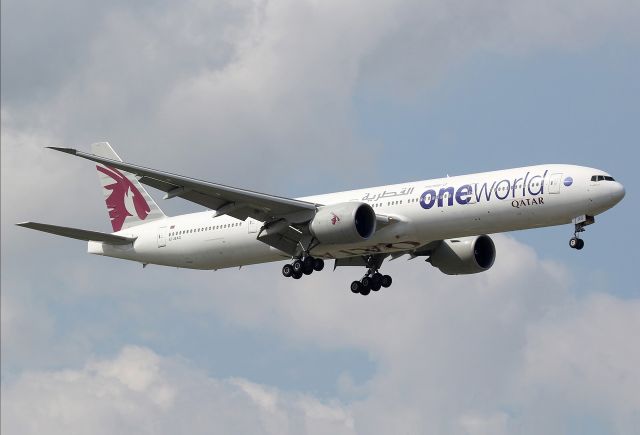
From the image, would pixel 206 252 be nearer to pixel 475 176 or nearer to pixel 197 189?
pixel 197 189

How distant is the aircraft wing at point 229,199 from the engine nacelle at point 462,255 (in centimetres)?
866

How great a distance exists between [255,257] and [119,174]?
12.8 m

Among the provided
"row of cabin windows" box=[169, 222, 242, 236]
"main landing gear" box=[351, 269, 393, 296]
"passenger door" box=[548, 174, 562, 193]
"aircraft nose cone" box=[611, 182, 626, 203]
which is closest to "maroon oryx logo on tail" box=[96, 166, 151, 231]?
"row of cabin windows" box=[169, 222, 242, 236]

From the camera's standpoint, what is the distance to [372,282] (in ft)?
221

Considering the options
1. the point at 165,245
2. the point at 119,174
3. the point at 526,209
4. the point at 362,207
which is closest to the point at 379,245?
the point at 362,207

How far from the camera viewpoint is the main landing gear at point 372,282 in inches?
2655

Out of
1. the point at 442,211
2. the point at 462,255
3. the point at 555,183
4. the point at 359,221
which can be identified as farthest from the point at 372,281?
the point at 555,183

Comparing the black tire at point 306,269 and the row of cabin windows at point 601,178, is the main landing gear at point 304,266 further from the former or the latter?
the row of cabin windows at point 601,178

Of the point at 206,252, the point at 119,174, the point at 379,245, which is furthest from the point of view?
the point at 119,174

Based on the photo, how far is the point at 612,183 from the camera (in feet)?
189

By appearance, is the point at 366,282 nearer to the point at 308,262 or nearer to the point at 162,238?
the point at 308,262

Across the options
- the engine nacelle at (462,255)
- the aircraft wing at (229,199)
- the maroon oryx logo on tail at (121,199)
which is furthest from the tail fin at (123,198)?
the engine nacelle at (462,255)

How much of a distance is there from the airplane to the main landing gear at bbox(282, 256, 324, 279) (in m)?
0.04

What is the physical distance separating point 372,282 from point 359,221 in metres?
7.82
